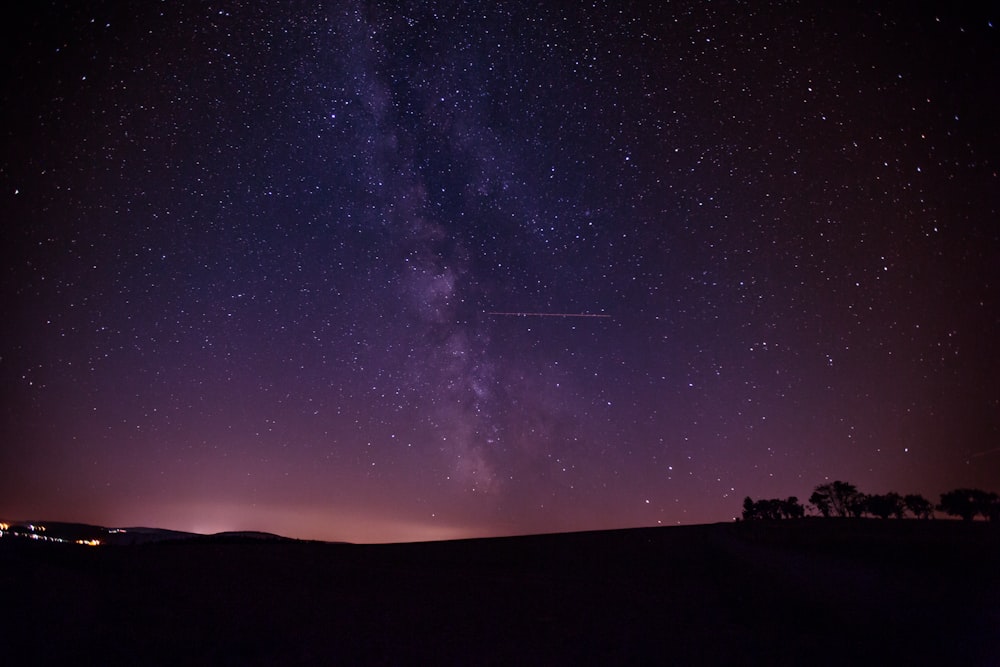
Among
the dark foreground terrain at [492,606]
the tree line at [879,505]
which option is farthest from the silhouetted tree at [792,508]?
the dark foreground terrain at [492,606]

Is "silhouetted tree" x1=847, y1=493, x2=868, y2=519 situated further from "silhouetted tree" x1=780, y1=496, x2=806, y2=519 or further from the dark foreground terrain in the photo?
A: the dark foreground terrain

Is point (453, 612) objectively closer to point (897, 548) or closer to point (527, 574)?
point (527, 574)

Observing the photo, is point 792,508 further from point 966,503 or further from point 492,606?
point 492,606

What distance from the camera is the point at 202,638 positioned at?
746cm

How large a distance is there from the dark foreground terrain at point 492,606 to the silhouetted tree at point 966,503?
39.4m

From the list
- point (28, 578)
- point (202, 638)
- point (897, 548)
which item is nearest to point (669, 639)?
point (202, 638)

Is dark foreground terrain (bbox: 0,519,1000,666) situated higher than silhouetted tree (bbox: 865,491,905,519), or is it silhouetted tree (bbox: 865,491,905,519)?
silhouetted tree (bbox: 865,491,905,519)

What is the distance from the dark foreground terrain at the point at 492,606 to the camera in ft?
24.0

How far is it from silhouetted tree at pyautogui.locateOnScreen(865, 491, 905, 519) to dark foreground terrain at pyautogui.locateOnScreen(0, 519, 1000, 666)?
139ft

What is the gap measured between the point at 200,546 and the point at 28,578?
5.72m

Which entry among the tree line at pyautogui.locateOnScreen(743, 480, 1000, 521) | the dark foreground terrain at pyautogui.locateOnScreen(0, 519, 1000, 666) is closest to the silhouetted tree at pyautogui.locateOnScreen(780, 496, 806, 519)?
the tree line at pyautogui.locateOnScreen(743, 480, 1000, 521)

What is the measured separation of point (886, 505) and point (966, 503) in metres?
6.19

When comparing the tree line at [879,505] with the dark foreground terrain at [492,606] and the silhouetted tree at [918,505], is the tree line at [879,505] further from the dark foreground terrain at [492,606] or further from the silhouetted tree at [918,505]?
the dark foreground terrain at [492,606]

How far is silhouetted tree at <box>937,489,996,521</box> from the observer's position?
45750mm
